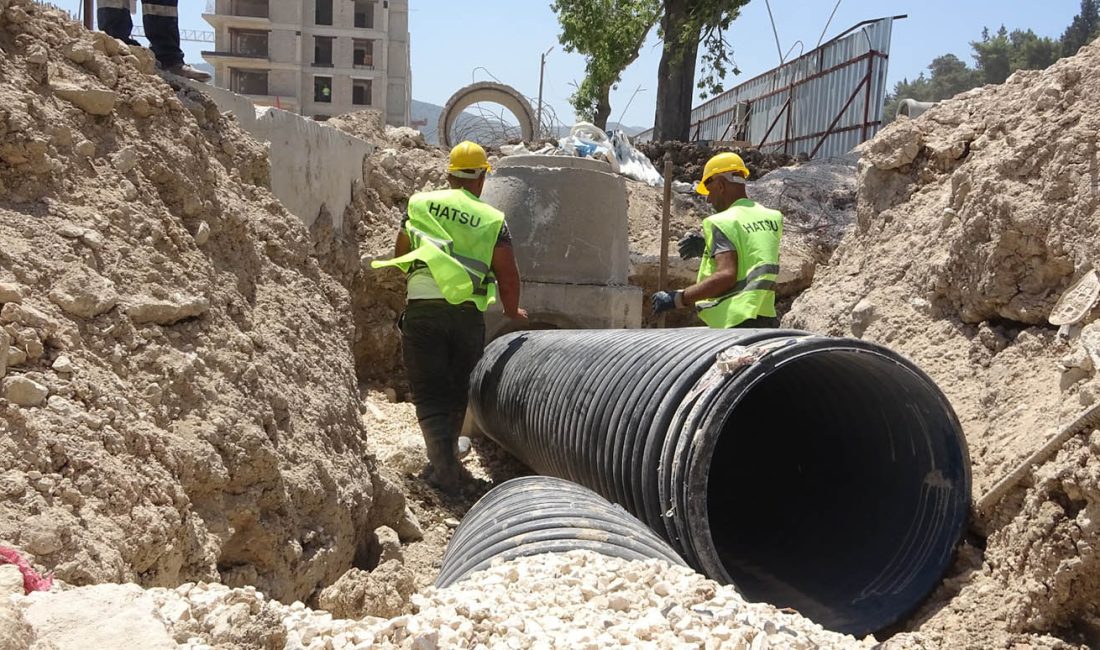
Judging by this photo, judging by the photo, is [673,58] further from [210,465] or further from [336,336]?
[210,465]

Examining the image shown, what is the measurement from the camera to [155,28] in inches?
166

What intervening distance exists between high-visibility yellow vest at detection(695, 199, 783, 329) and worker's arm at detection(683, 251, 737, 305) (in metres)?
0.05

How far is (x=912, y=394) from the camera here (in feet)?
12.4

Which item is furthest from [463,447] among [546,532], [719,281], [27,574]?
[27,574]

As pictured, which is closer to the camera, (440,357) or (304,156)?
(440,357)

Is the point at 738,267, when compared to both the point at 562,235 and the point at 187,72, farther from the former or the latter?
the point at 187,72

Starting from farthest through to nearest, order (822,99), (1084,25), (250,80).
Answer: (250,80) < (1084,25) < (822,99)

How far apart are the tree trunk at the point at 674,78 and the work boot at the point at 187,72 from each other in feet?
32.9

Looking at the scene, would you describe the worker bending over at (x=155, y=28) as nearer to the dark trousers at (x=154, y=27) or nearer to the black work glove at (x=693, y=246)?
the dark trousers at (x=154, y=27)

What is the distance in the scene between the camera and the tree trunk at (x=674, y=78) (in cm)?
1340

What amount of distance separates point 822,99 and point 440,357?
36.1 feet

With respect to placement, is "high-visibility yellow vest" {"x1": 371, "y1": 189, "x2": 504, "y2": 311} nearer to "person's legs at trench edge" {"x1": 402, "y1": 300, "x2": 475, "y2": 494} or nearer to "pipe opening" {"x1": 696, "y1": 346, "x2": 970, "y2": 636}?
"person's legs at trench edge" {"x1": 402, "y1": 300, "x2": 475, "y2": 494}

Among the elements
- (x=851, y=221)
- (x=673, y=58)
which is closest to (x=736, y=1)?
(x=673, y=58)

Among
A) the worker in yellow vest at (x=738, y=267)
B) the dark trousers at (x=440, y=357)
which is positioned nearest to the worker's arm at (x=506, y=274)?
the dark trousers at (x=440, y=357)
